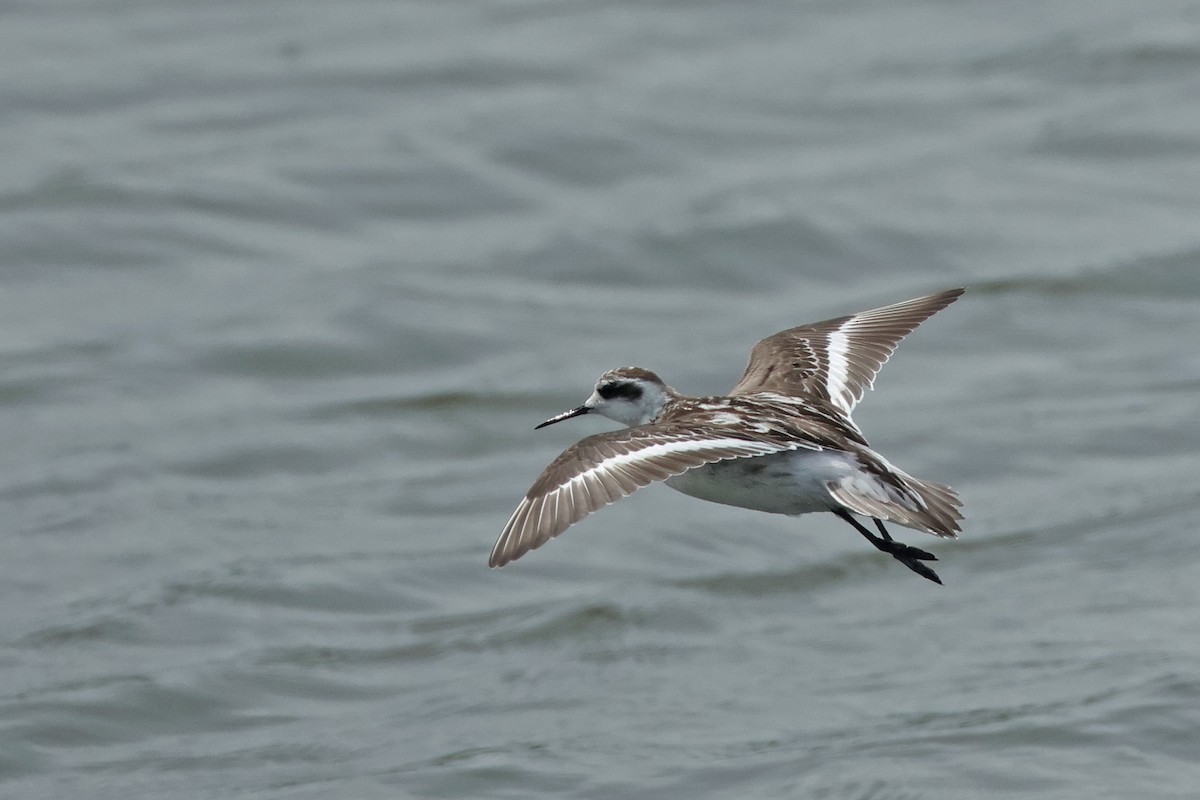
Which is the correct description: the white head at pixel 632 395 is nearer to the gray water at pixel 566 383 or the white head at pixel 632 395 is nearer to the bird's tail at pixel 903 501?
the bird's tail at pixel 903 501

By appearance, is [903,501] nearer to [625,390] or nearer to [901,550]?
[901,550]

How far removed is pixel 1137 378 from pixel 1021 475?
184 cm

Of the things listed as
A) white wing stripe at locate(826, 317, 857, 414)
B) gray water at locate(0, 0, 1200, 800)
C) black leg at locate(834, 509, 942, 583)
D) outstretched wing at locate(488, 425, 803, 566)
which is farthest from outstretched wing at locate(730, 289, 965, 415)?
gray water at locate(0, 0, 1200, 800)

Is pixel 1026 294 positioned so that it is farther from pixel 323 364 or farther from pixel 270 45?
pixel 270 45

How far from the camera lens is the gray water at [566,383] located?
12023 mm

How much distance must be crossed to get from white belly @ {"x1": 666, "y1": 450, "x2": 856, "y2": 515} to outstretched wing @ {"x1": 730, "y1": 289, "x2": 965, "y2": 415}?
49.0 inches

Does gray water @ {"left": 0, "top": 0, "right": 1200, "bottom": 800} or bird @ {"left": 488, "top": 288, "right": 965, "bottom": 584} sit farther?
gray water @ {"left": 0, "top": 0, "right": 1200, "bottom": 800}

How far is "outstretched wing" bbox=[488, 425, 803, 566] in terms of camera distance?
8156 millimetres

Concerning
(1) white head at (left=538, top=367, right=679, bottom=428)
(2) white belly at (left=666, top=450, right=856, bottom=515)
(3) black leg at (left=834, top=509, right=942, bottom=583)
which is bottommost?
(3) black leg at (left=834, top=509, right=942, bottom=583)

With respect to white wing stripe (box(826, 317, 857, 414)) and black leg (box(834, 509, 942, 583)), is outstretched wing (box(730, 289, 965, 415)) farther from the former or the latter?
black leg (box(834, 509, 942, 583))

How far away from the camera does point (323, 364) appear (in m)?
17.2

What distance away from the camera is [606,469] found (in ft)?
27.9

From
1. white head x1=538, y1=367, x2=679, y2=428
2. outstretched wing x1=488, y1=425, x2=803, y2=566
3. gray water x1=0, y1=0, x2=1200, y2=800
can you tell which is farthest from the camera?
gray water x1=0, y1=0, x2=1200, y2=800

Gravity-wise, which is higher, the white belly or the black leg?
the white belly
